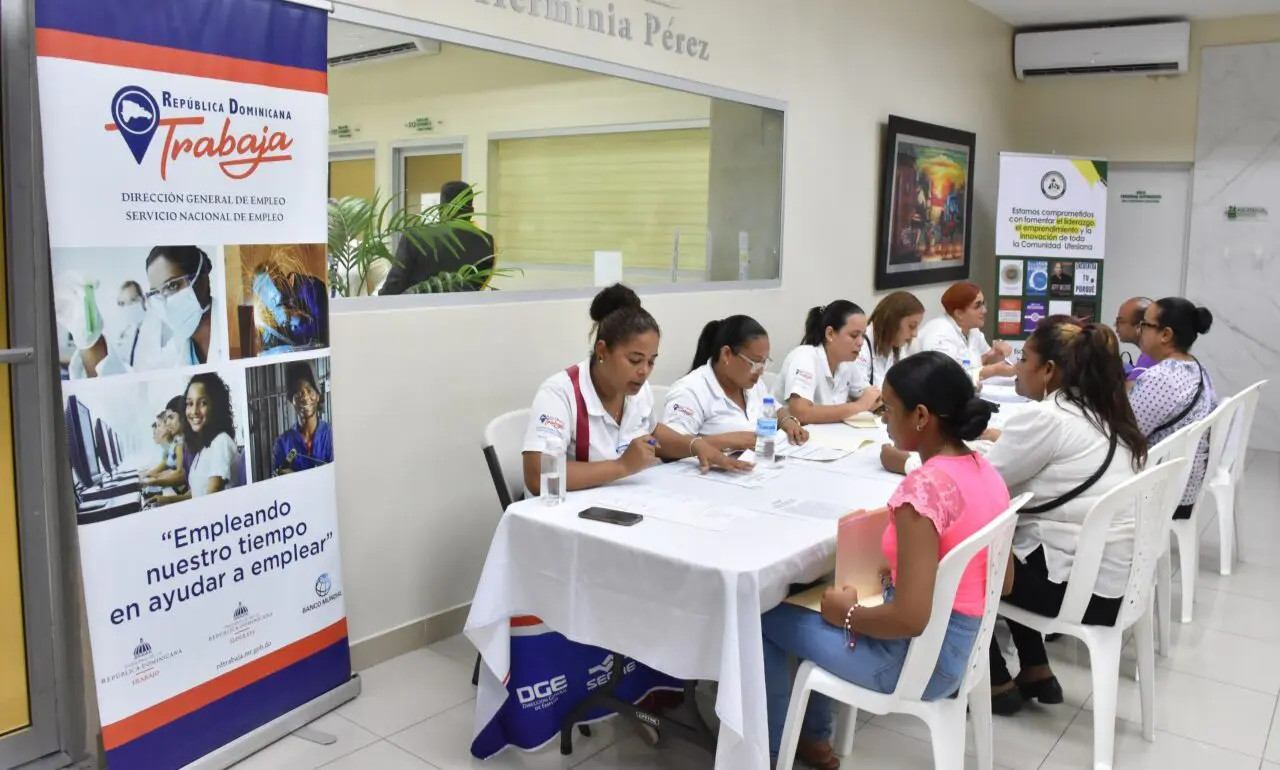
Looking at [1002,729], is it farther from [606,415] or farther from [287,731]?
[287,731]

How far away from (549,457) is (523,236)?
143cm

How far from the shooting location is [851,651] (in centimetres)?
218

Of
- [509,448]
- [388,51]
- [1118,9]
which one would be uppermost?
[1118,9]

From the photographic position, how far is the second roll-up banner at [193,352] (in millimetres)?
2188

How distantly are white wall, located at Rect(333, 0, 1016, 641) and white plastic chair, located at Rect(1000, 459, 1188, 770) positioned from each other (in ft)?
6.25

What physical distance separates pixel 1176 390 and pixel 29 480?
3786 mm

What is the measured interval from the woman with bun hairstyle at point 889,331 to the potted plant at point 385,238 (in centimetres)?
199

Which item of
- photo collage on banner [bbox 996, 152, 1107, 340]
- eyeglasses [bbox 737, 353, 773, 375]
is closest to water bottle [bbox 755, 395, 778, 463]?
eyeglasses [bbox 737, 353, 773, 375]

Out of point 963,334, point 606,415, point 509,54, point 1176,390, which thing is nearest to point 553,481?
point 606,415

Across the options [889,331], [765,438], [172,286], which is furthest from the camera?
[889,331]

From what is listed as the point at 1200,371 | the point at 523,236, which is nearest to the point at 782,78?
the point at 523,236

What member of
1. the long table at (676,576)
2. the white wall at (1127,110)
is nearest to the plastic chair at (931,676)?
the long table at (676,576)

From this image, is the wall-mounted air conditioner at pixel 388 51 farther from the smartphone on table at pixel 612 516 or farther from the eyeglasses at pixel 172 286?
the smartphone on table at pixel 612 516

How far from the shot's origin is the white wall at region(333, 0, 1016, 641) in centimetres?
324
